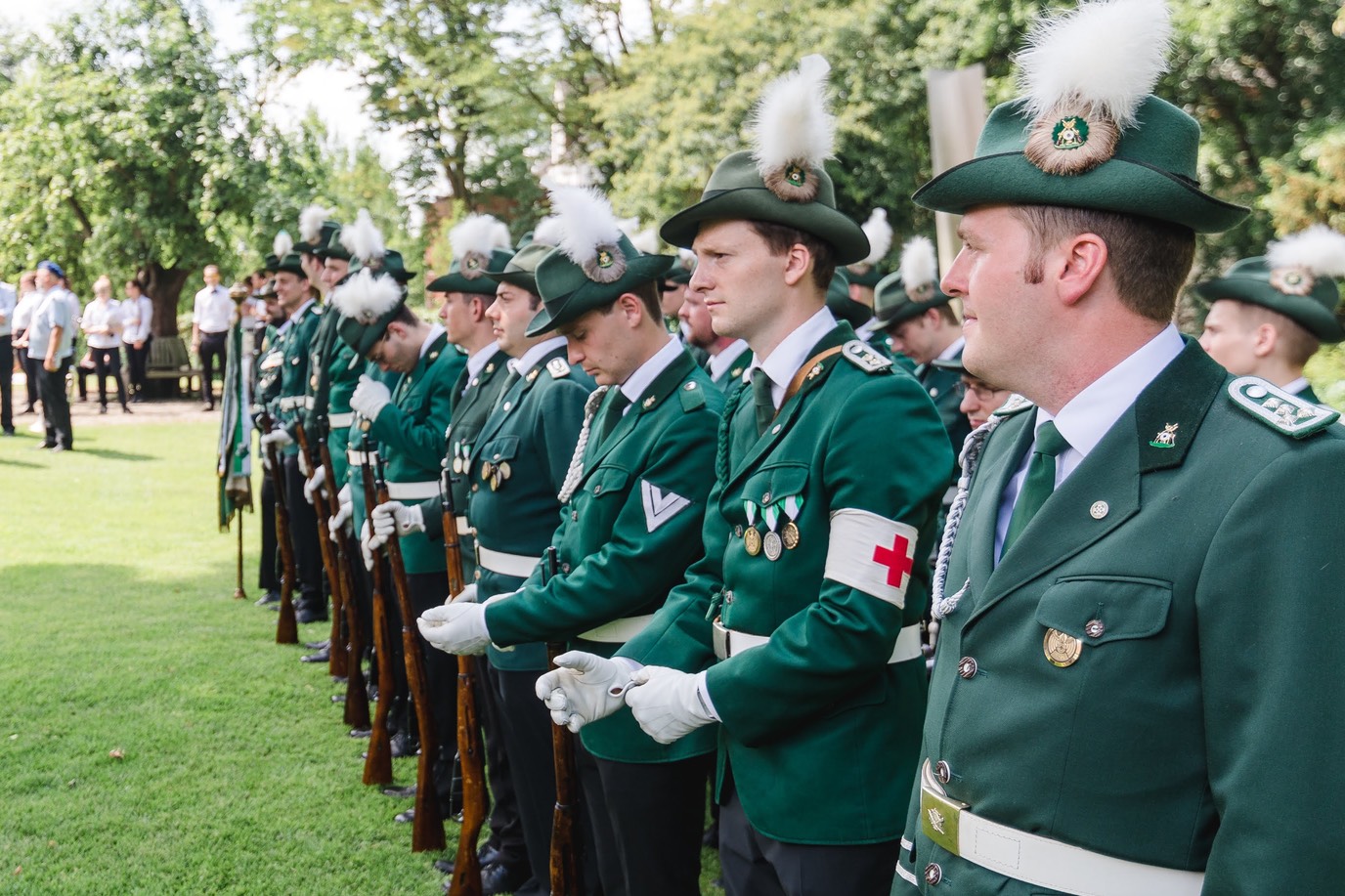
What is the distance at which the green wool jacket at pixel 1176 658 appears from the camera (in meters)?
1.45

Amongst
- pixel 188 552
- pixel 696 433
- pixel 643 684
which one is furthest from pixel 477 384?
pixel 188 552

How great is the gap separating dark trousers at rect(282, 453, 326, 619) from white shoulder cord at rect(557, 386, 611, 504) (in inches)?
198

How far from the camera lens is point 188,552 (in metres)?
11.3

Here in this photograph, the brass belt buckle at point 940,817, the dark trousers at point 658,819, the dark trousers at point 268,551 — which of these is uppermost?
the brass belt buckle at point 940,817

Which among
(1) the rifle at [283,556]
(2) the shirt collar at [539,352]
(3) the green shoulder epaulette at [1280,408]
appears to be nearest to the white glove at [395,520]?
(2) the shirt collar at [539,352]

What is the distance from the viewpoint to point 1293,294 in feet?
15.0

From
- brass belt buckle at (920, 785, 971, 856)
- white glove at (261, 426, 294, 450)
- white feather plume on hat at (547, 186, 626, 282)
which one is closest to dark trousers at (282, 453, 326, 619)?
white glove at (261, 426, 294, 450)

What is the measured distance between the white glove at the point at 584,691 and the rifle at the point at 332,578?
4256 mm

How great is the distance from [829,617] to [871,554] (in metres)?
0.16

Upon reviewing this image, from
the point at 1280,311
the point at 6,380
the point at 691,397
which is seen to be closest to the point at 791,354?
the point at 691,397

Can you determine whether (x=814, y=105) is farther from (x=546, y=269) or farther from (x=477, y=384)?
(x=477, y=384)

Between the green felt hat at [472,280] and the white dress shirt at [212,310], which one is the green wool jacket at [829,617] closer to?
the green felt hat at [472,280]

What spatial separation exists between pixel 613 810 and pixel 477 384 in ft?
7.39

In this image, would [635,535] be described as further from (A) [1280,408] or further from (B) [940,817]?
(A) [1280,408]
